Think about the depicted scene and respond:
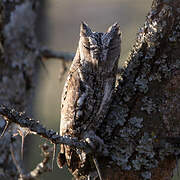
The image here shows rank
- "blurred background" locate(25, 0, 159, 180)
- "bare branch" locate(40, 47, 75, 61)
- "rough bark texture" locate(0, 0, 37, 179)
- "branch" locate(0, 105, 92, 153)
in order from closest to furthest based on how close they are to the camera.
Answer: "branch" locate(0, 105, 92, 153)
"rough bark texture" locate(0, 0, 37, 179)
"bare branch" locate(40, 47, 75, 61)
"blurred background" locate(25, 0, 159, 180)

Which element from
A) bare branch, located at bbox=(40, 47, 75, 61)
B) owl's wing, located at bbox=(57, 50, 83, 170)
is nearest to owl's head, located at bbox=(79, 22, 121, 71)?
owl's wing, located at bbox=(57, 50, 83, 170)

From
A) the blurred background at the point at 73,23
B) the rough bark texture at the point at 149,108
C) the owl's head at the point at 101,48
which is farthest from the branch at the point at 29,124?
the blurred background at the point at 73,23

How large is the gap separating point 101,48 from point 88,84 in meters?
0.30

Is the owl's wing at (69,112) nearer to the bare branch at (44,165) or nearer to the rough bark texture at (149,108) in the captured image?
the bare branch at (44,165)

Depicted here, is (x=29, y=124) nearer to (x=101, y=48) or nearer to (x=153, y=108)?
(x=153, y=108)

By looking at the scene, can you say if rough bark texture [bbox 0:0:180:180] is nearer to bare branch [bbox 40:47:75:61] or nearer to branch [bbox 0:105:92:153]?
branch [bbox 0:105:92:153]

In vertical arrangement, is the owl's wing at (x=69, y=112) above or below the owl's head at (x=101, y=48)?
below

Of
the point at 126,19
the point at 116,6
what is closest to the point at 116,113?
the point at 126,19

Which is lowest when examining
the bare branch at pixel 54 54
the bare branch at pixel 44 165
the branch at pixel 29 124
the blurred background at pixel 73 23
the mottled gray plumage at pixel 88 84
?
the bare branch at pixel 44 165

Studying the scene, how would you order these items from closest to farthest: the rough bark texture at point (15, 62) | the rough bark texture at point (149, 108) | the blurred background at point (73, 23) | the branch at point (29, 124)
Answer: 1. the branch at point (29, 124)
2. the rough bark texture at point (149, 108)
3. the rough bark texture at point (15, 62)
4. the blurred background at point (73, 23)

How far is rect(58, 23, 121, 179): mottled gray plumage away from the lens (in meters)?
2.74

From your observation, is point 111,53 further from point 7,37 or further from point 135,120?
point 7,37

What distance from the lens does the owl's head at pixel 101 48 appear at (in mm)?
2852

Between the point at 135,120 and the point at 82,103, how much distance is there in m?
0.62
